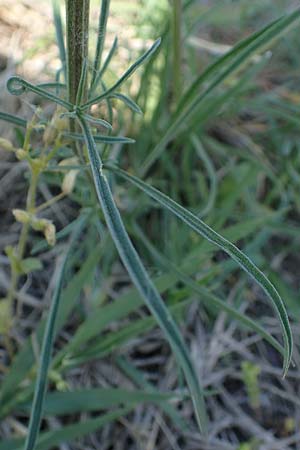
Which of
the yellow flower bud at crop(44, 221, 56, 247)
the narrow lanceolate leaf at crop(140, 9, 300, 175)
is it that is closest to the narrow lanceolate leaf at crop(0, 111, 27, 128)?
the yellow flower bud at crop(44, 221, 56, 247)

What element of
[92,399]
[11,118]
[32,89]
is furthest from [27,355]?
[32,89]

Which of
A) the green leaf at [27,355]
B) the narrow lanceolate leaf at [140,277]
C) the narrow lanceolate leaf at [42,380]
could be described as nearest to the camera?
the narrow lanceolate leaf at [140,277]

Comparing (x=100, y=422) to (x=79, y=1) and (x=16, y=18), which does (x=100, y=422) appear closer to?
(x=79, y=1)

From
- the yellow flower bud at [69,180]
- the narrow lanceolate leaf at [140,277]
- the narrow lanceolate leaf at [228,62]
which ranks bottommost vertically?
the narrow lanceolate leaf at [140,277]

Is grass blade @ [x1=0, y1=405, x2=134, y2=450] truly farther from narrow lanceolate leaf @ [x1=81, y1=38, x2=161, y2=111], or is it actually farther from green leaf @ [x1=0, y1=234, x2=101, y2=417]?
narrow lanceolate leaf @ [x1=81, y1=38, x2=161, y2=111]

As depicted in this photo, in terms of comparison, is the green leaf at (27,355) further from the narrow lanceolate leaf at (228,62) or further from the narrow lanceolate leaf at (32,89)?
the narrow lanceolate leaf at (32,89)

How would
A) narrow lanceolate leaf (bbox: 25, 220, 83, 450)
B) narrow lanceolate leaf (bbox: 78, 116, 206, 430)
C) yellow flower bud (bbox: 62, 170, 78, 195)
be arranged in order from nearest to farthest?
narrow lanceolate leaf (bbox: 78, 116, 206, 430)
narrow lanceolate leaf (bbox: 25, 220, 83, 450)
yellow flower bud (bbox: 62, 170, 78, 195)

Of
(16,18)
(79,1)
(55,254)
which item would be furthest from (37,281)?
(16,18)

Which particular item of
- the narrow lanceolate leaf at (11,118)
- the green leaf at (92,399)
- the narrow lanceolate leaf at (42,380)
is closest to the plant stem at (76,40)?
the narrow lanceolate leaf at (11,118)

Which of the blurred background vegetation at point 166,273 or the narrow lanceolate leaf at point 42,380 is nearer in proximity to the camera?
the narrow lanceolate leaf at point 42,380
